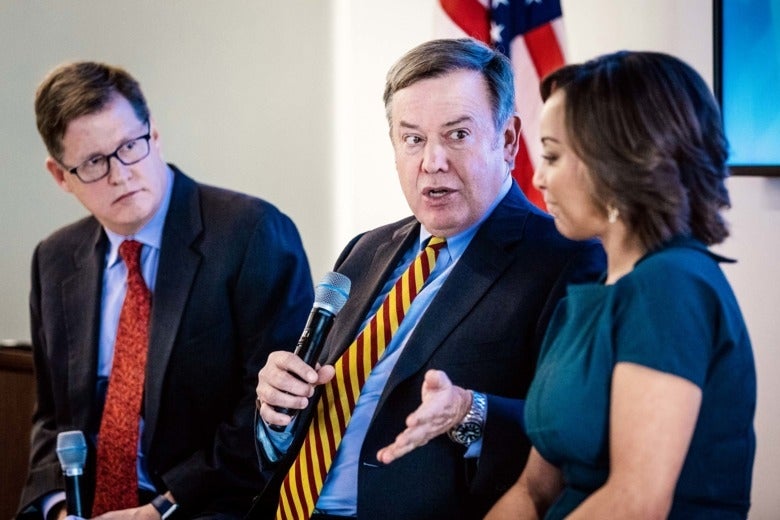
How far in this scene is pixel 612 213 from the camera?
153cm

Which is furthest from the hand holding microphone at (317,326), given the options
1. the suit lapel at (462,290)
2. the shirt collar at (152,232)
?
the shirt collar at (152,232)

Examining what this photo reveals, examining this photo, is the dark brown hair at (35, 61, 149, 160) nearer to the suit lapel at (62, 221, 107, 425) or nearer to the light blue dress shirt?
the suit lapel at (62, 221, 107, 425)

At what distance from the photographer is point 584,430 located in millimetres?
1496

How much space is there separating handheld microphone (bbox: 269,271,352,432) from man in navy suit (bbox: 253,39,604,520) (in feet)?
0.08

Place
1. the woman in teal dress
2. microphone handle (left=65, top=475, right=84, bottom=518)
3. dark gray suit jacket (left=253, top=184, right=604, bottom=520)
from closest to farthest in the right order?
the woman in teal dress
dark gray suit jacket (left=253, top=184, right=604, bottom=520)
microphone handle (left=65, top=475, right=84, bottom=518)

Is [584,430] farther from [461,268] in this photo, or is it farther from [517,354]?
[461,268]

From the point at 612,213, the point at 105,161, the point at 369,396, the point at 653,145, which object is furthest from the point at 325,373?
the point at 105,161

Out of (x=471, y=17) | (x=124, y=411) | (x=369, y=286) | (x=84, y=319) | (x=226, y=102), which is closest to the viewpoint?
(x=369, y=286)

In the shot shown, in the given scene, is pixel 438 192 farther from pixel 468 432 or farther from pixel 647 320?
pixel 647 320

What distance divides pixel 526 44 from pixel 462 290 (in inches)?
50.1

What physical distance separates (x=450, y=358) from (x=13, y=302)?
2597 mm

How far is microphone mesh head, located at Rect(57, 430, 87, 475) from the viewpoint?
7.64 feet

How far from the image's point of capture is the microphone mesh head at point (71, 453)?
2328mm

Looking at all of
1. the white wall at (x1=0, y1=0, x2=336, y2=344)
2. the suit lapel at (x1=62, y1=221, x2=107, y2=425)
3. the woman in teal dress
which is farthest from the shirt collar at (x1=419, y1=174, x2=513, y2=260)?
the white wall at (x1=0, y1=0, x2=336, y2=344)
